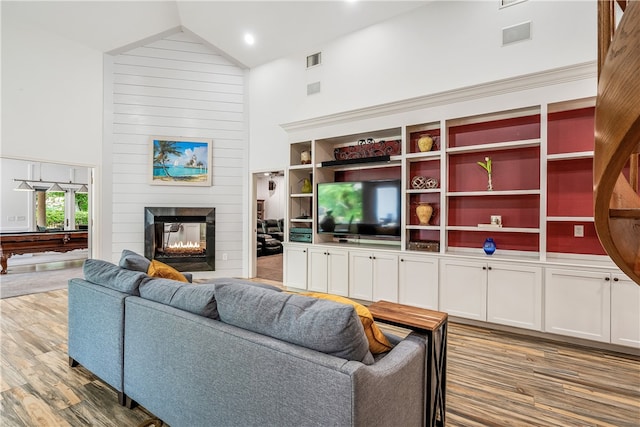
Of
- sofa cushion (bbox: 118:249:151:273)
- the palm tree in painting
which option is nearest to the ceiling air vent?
the palm tree in painting

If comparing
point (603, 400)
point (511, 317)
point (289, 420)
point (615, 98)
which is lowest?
point (603, 400)

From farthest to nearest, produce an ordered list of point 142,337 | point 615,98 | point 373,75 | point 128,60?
point 128,60 < point 373,75 < point 142,337 < point 615,98

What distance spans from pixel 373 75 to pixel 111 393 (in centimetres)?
472

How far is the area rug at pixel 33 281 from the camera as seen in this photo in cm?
502

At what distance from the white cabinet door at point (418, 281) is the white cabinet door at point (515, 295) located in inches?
23.0

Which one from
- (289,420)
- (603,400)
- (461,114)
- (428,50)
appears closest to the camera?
(289,420)

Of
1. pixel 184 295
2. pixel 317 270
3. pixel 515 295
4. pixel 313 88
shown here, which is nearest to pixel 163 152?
pixel 313 88

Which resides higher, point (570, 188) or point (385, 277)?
point (570, 188)

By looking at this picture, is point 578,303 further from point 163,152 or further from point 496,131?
point 163,152

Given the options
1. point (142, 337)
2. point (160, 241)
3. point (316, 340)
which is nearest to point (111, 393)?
point (142, 337)

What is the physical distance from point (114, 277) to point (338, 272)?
9.52 ft

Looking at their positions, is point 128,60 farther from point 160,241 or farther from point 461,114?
point 461,114

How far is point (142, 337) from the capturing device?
6.50 feet

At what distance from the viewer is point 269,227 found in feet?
33.8
